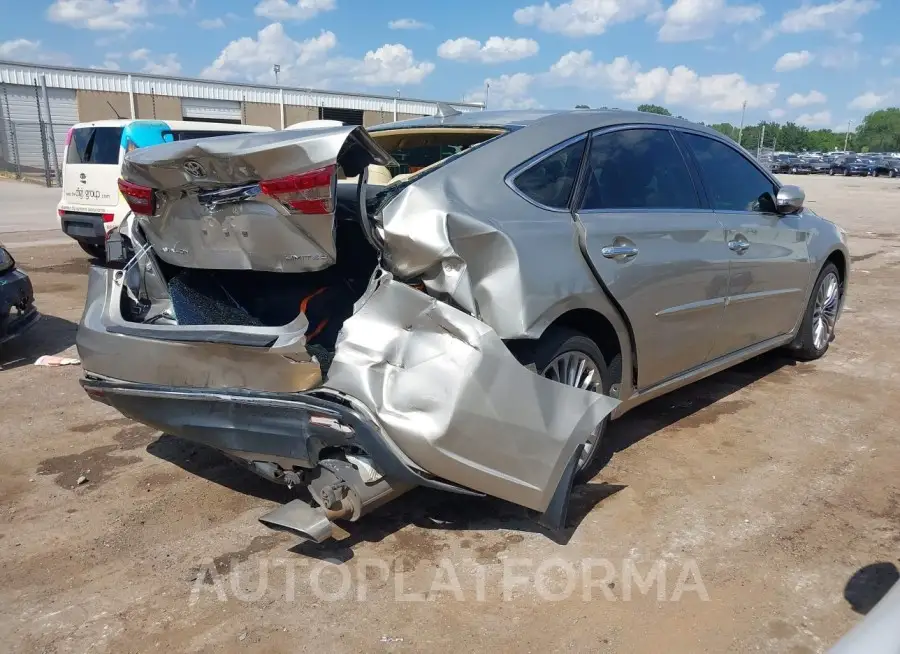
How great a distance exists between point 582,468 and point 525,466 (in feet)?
2.87

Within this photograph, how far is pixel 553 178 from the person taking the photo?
3.33 metres

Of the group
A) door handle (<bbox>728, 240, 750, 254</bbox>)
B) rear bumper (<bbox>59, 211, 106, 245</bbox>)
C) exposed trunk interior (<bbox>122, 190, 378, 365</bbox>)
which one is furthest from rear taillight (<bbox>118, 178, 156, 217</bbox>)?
rear bumper (<bbox>59, 211, 106, 245</bbox>)

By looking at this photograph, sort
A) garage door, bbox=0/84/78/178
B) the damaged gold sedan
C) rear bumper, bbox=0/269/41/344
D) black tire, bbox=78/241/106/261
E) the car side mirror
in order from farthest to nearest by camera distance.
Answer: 1. garage door, bbox=0/84/78/178
2. black tire, bbox=78/241/106/261
3. rear bumper, bbox=0/269/41/344
4. the car side mirror
5. the damaged gold sedan

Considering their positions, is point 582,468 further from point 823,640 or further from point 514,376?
point 823,640

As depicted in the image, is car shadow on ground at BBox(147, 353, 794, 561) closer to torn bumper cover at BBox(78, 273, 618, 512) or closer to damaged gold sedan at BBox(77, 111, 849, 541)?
damaged gold sedan at BBox(77, 111, 849, 541)

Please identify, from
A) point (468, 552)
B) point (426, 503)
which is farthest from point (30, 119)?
point (468, 552)

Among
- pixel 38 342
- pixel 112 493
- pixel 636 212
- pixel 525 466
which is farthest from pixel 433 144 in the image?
pixel 38 342

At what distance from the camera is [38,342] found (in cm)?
615

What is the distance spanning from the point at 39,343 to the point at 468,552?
4760 mm

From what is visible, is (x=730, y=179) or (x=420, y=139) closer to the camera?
(x=420, y=139)

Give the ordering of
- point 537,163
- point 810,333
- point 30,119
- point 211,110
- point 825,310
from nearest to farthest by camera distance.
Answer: point 537,163, point 810,333, point 825,310, point 30,119, point 211,110

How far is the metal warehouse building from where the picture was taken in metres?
27.3

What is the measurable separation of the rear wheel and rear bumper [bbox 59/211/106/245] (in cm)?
781

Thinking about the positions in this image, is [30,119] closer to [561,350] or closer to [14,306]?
[14,306]
